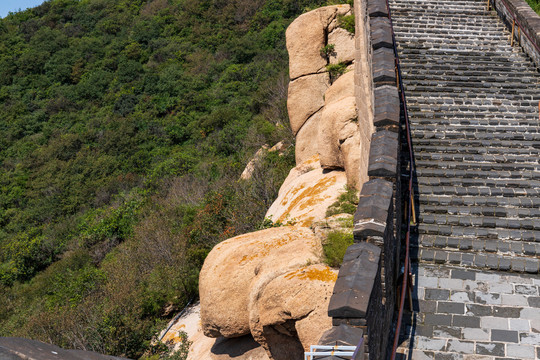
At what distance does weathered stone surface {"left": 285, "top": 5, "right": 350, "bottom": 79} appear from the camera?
17.4 m

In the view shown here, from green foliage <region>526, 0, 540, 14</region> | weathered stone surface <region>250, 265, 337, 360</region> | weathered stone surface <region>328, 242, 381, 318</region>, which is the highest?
weathered stone surface <region>328, 242, 381, 318</region>

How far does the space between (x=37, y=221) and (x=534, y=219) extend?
2912cm

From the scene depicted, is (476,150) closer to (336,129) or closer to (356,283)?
(336,129)

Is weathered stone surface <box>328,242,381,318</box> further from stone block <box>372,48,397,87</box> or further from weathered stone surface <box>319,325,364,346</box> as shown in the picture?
stone block <box>372,48,397,87</box>

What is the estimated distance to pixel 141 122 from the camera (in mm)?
36469

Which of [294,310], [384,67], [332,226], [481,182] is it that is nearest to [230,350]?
[294,310]

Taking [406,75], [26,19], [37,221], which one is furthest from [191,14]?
[406,75]

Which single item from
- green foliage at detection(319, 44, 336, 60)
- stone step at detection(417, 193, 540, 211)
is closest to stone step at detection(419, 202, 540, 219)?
stone step at detection(417, 193, 540, 211)

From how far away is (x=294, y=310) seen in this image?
917 cm

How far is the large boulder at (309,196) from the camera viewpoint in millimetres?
12148

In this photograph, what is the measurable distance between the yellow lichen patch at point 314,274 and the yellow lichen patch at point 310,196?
10.7 ft

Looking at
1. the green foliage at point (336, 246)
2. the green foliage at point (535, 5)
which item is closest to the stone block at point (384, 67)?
the green foliage at point (336, 246)

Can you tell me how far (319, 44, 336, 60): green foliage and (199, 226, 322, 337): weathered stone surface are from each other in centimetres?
770

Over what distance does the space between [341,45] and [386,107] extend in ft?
31.9
